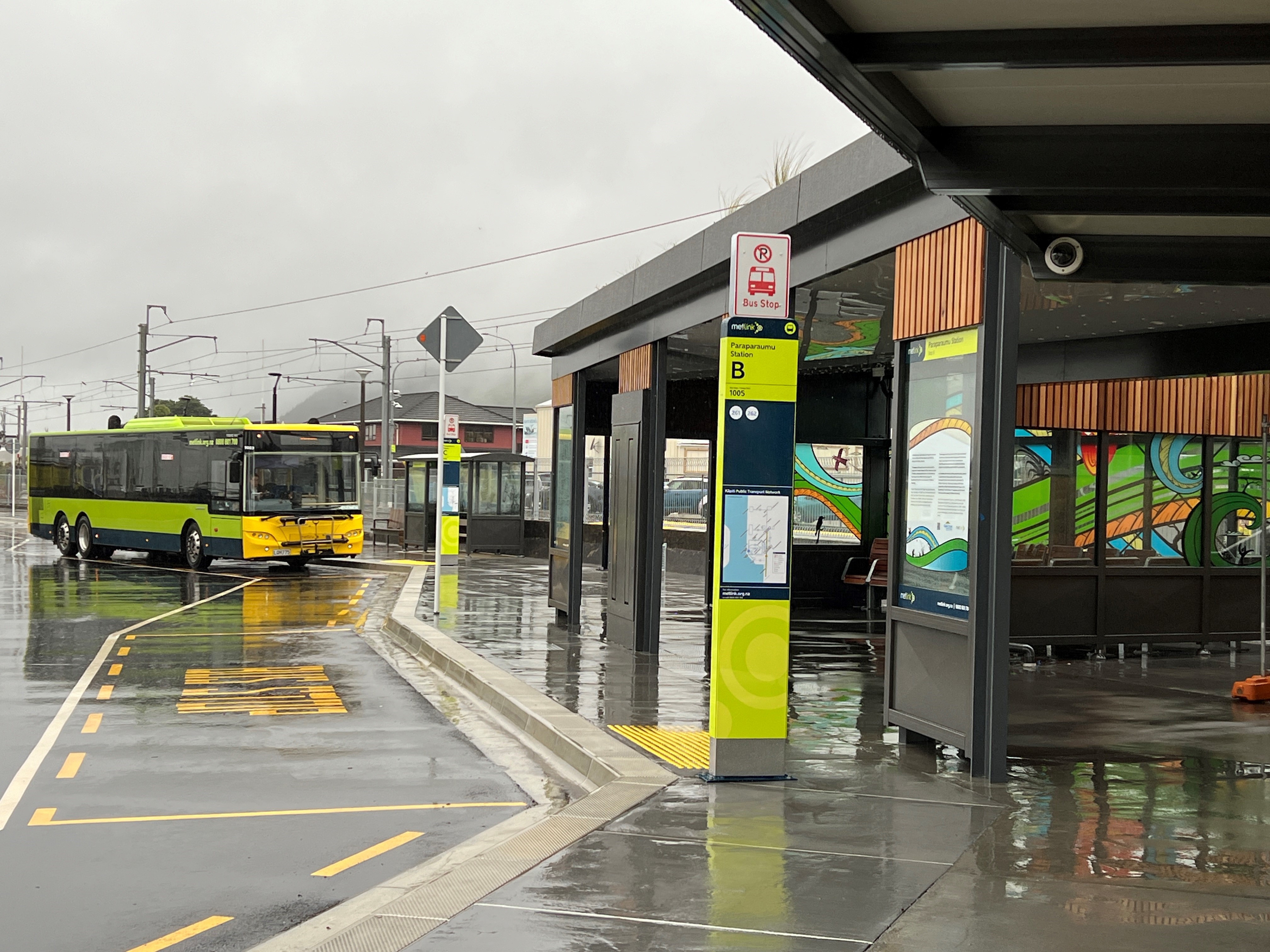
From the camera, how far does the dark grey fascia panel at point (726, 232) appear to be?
8.65m

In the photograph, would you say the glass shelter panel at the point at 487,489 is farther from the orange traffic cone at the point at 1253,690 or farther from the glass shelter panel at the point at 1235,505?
the orange traffic cone at the point at 1253,690

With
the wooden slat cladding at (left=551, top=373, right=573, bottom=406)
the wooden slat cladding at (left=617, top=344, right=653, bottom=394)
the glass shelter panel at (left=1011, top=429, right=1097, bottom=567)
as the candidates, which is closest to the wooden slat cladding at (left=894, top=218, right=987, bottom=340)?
the wooden slat cladding at (left=617, top=344, right=653, bottom=394)

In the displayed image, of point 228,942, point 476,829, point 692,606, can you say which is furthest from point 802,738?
point 692,606

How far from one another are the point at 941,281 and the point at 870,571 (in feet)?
37.9

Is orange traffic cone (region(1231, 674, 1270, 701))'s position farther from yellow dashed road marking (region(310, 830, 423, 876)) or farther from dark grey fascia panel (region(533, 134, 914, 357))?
yellow dashed road marking (region(310, 830, 423, 876))

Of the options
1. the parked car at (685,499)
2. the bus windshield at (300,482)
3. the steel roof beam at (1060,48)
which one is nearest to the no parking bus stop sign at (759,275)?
the steel roof beam at (1060,48)

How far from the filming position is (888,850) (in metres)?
6.42

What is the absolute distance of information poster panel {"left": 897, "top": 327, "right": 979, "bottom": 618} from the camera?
27.3 feet

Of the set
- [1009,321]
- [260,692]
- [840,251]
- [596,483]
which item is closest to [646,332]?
[840,251]

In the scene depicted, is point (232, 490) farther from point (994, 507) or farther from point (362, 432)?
point (362, 432)

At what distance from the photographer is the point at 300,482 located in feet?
95.1

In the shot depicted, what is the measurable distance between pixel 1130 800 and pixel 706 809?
2.55m

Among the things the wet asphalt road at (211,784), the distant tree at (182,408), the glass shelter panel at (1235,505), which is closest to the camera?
the wet asphalt road at (211,784)

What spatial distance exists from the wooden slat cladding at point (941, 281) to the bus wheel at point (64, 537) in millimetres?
29958
